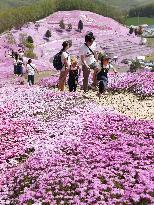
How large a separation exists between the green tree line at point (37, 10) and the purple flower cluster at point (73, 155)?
347 feet

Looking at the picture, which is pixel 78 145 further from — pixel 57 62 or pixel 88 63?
pixel 57 62

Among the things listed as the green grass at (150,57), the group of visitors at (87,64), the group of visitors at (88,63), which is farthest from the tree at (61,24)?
the group of visitors at (88,63)

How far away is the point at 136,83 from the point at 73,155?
697 inches

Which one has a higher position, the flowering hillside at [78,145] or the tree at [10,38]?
the flowering hillside at [78,145]

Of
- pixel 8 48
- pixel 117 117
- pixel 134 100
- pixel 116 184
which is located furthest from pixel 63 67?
pixel 8 48

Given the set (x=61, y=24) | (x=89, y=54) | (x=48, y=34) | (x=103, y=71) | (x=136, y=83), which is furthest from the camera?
(x=61, y=24)

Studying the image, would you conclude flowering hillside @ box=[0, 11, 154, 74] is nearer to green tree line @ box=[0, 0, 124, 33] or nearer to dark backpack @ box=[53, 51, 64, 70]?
green tree line @ box=[0, 0, 124, 33]

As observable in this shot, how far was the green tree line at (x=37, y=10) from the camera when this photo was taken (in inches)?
5374

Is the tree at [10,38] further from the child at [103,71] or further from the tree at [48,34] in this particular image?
the child at [103,71]

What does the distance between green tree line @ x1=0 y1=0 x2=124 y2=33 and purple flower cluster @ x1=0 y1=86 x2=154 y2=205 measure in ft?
347

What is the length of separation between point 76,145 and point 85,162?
2.54 m

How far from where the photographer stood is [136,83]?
39.2m

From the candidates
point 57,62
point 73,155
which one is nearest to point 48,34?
point 57,62

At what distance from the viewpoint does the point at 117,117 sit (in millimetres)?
27969
